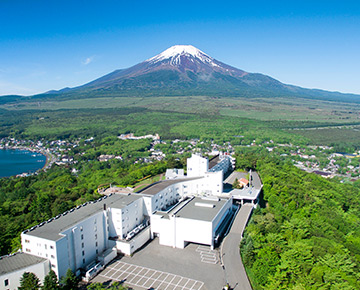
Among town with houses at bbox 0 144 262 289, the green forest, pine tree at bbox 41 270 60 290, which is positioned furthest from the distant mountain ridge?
pine tree at bbox 41 270 60 290

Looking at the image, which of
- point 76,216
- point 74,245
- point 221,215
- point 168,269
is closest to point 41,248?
point 74,245

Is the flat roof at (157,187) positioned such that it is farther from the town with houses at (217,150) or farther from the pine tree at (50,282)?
the town with houses at (217,150)

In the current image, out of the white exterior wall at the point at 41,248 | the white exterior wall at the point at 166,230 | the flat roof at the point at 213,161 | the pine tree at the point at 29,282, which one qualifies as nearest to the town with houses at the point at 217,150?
the flat roof at the point at 213,161

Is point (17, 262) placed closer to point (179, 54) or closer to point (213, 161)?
point (213, 161)

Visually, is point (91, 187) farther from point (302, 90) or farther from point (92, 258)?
point (302, 90)

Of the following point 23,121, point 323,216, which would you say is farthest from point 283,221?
point 23,121

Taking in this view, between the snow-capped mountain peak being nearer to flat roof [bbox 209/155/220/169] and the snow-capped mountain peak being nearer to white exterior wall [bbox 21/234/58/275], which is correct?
flat roof [bbox 209/155/220/169]
